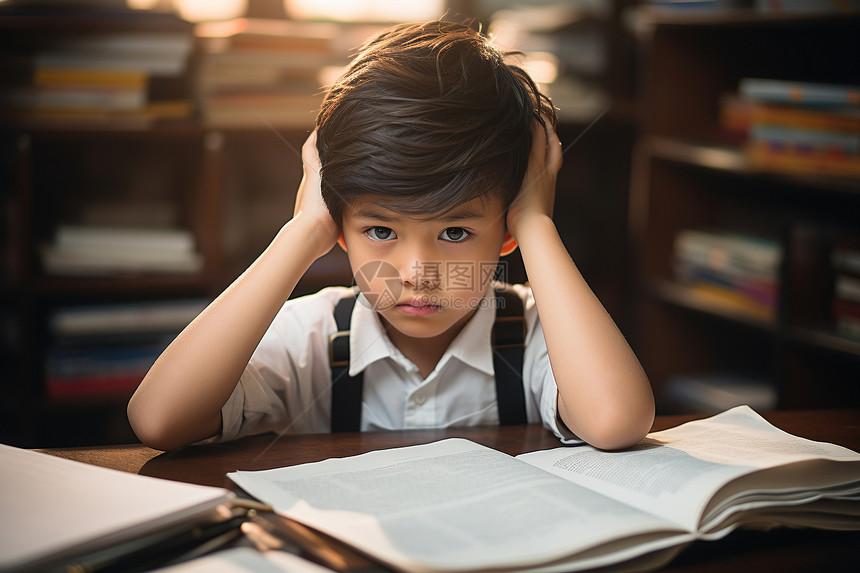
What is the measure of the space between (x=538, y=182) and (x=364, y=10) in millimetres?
1733

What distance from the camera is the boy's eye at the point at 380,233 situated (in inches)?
36.3

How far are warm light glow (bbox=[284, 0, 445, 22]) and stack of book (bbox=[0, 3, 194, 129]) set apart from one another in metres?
0.59

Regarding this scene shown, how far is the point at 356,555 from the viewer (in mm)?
583

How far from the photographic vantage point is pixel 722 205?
244cm

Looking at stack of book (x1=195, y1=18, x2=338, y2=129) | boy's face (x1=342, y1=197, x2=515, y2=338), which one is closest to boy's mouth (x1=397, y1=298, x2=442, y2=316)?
boy's face (x1=342, y1=197, x2=515, y2=338)

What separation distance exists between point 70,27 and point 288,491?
1.59 m

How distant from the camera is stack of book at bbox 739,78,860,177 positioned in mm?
1785

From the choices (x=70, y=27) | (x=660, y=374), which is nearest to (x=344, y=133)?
(x=70, y=27)

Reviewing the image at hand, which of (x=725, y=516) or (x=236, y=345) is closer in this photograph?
(x=725, y=516)

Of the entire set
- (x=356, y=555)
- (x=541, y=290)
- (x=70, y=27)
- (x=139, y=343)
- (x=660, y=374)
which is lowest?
(x=660, y=374)

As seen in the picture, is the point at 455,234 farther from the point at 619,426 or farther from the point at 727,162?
the point at 727,162

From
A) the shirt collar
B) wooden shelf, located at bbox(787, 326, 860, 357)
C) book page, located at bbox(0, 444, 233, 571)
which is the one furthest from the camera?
wooden shelf, located at bbox(787, 326, 860, 357)

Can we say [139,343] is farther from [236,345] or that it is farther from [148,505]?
[148,505]

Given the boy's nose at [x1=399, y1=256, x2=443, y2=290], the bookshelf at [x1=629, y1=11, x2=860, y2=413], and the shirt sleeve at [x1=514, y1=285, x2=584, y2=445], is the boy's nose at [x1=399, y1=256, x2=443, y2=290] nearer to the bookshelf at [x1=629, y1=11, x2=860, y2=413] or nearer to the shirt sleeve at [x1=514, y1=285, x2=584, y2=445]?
the shirt sleeve at [x1=514, y1=285, x2=584, y2=445]
